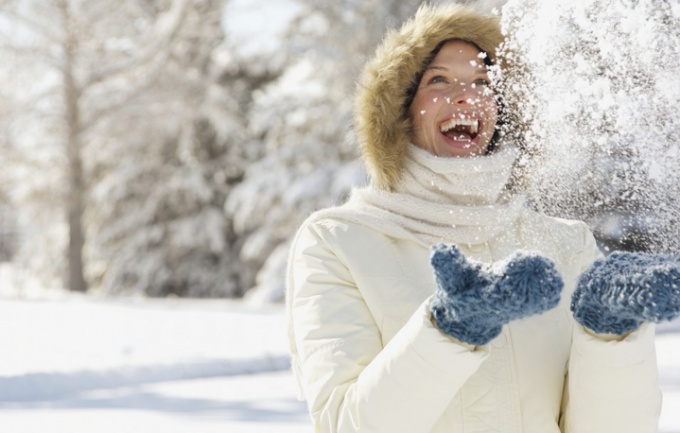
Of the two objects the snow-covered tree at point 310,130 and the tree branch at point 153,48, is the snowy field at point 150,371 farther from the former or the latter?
the tree branch at point 153,48

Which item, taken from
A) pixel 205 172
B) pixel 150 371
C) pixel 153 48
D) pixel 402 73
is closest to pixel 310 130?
pixel 153 48

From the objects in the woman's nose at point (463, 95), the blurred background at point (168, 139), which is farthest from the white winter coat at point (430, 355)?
the blurred background at point (168, 139)

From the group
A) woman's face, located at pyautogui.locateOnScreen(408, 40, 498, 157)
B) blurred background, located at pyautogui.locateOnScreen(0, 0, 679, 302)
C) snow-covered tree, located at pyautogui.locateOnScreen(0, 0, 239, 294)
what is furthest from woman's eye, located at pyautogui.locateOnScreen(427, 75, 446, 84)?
snow-covered tree, located at pyautogui.locateOnScreen(0, 0, 239, 294)

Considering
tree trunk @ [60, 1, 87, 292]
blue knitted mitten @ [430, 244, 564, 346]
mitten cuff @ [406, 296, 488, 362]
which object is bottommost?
tree trunk @ [60, 1, 87, 292]

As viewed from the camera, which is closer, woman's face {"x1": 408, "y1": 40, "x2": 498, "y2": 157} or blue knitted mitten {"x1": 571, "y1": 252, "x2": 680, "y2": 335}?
blue knitted mitten {"x1": 571, "y1": 252, "x2": 680, "y2": 335}

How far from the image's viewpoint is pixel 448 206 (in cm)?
175

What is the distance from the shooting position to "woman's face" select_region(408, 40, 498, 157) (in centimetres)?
179

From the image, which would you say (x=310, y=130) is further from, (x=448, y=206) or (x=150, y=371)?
(x=448, y=206)

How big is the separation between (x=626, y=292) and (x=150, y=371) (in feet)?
21.9

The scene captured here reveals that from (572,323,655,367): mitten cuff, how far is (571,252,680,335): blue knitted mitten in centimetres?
2

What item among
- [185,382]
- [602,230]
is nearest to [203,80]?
[185,382]

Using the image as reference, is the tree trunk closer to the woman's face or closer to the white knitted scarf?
the woman's face

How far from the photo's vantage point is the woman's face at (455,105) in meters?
1.79

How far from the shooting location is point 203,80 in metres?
18.4
